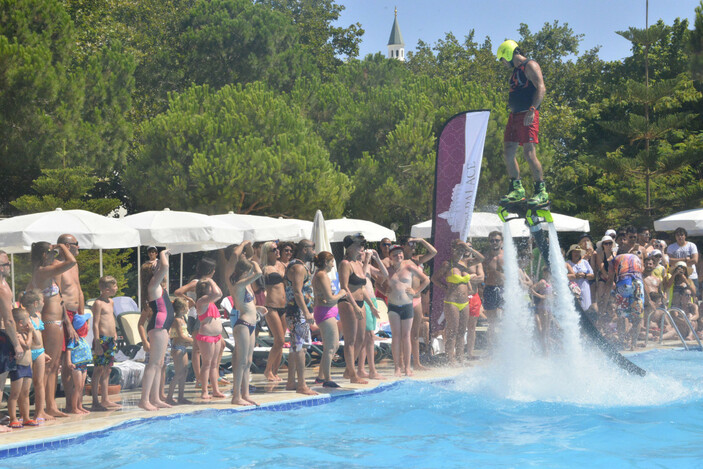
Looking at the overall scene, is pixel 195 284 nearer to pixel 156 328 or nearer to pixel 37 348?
pixel 156 328

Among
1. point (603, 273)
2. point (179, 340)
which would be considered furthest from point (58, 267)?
point (603, 273)

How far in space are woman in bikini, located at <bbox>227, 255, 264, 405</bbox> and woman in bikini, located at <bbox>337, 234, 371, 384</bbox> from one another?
1.36 metres

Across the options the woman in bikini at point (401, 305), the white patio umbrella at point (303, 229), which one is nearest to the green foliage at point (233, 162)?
the white patio umbrella at point (303, 229)

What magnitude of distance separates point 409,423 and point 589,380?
2.56 meters

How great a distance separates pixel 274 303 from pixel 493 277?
3648 mm

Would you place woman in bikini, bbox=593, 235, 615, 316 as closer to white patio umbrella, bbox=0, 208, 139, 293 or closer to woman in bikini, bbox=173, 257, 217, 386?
woman in bikini, bbox=173, 257, 217, 386

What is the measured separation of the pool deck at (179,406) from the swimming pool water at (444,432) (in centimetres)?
13

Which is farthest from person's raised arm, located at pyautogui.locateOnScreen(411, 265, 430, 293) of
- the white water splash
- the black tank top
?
the black tank top

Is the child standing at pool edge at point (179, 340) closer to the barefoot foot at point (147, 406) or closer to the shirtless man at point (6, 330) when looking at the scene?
the barefoot foot at point (147, 406)

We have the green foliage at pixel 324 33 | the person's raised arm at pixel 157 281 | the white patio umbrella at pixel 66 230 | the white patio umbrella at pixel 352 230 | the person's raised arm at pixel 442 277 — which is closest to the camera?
the person's raised arm at pixel 157 281

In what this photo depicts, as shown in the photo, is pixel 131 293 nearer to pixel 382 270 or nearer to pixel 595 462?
pixel 382 270

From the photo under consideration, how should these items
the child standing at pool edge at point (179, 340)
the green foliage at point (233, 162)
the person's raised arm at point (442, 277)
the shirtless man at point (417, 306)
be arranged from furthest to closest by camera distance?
the green foliage at point (233, 162) < the person's raised arm at point (442, 277) < the shirtless man at point (417, 306) < the child standing at pool edge at point (179, 340)

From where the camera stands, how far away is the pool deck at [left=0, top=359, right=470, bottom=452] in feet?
22.1

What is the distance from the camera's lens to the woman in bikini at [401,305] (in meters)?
10.0
